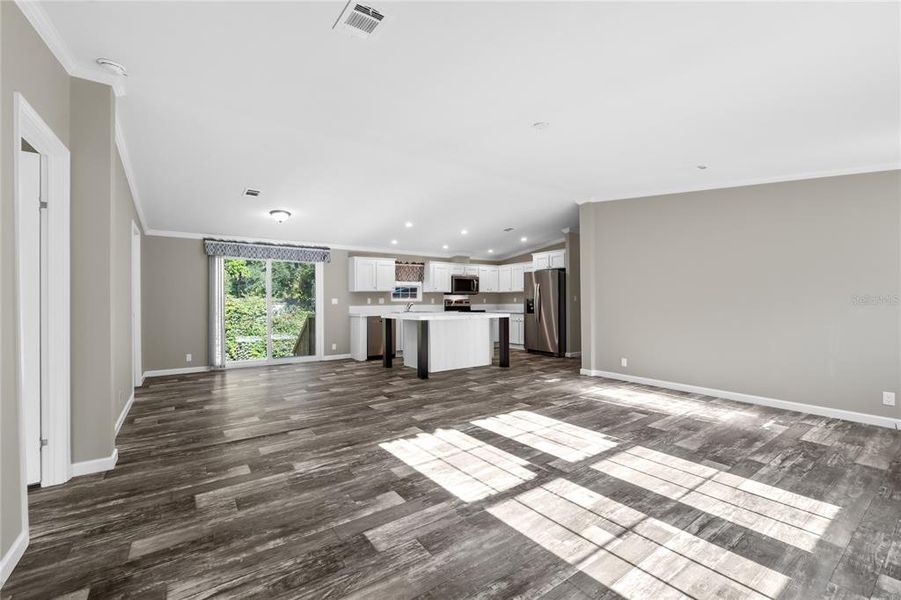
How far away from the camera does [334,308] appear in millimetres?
8062

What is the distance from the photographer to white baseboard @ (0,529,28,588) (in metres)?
1.70

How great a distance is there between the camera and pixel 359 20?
7.24 ft

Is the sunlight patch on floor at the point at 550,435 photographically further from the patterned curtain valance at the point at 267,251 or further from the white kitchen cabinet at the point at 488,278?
the white kitchen cabinet at the point at 488,278

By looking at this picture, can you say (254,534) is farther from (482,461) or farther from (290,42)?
(290,42)

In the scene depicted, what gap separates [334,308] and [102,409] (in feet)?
17.4

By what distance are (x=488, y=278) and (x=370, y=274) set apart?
10.8ft

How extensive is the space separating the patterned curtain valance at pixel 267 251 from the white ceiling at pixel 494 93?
128cm

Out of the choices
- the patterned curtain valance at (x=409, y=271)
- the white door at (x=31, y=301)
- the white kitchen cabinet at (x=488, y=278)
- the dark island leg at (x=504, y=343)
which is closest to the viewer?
the white door at (x=31, y=301)

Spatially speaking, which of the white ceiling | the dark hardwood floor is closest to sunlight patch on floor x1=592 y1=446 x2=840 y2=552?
the dark hardwood floor

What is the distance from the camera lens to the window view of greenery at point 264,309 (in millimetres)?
7074

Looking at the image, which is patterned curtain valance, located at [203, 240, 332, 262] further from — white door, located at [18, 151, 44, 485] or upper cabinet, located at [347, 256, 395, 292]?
white door, located at [18, 151, 44, 485]

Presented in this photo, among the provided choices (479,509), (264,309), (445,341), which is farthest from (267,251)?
(479,509)

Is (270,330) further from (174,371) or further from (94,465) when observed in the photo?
(94,465)

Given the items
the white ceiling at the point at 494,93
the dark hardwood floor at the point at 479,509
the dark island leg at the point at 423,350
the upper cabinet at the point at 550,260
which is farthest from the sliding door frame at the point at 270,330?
the upper cabinet at the point at 550,260
